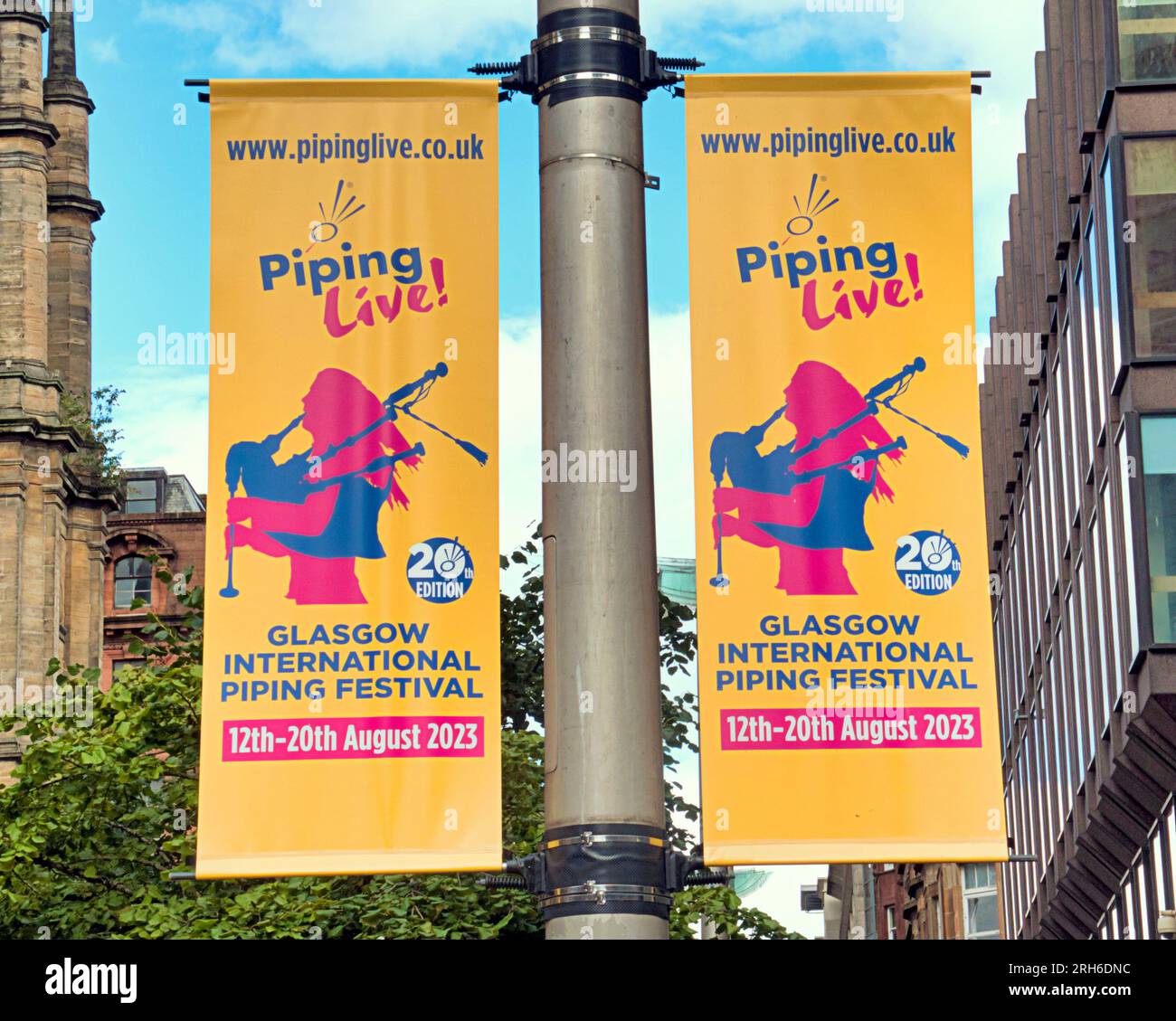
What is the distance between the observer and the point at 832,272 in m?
10.3

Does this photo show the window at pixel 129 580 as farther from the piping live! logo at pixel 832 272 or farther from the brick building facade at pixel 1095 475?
the piping live! logo at pixel 832 272

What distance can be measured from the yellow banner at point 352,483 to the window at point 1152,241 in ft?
68.9

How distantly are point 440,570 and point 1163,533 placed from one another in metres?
20.7

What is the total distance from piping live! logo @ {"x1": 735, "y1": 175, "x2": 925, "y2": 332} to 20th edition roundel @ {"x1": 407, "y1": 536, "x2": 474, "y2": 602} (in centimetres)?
187

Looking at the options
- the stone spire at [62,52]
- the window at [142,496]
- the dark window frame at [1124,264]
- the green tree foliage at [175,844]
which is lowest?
the green tree foliage at [175,844]

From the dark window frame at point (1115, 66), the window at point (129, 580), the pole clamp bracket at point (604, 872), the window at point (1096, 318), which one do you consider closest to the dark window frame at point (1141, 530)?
the window at point (1096, 318)

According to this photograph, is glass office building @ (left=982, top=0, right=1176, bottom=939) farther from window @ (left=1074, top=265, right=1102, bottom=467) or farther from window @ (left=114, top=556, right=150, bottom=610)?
window @ (left=114, top=556, right=150, bottom=610)

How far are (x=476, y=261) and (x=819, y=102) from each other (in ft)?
6.13

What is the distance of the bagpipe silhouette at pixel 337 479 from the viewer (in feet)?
32.9

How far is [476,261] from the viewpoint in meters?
10.3

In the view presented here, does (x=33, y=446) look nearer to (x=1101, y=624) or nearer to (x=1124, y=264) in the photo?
(x=1101, y=624)

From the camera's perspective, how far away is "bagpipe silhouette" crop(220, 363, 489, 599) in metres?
10.0
